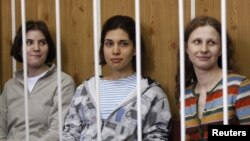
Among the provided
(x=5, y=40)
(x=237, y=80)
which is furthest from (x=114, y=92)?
(x=5, y=40)

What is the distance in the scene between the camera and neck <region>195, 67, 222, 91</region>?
1.75m

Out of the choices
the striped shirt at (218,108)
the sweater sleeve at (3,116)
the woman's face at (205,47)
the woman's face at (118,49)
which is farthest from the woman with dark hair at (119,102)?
the sweater sleeve at (3,116)

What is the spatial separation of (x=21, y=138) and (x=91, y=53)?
49 centimetres

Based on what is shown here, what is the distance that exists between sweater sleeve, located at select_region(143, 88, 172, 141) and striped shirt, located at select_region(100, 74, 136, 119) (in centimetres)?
12

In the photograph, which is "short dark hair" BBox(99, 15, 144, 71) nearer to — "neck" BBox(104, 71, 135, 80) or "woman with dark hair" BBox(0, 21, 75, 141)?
"neck" BBox(104, 71, 135, 80)

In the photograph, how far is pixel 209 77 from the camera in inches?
69.2

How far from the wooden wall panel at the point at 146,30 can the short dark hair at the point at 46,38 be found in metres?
0.07

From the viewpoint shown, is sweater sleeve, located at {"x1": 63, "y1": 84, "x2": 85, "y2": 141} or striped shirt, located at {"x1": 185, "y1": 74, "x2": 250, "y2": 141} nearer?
striped shirt, located at {"x1": 185, "y1": 74, "x2": 250, "y2": 141}

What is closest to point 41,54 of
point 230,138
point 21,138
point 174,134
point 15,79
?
point 15,79

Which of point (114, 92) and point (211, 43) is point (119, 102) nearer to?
point (114, 92)

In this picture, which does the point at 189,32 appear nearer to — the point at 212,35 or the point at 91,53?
the point at 212,35

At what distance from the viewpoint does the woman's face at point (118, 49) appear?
6.16 feet

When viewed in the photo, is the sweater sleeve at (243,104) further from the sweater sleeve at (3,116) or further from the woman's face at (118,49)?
the sweater sleeve at (3,116)

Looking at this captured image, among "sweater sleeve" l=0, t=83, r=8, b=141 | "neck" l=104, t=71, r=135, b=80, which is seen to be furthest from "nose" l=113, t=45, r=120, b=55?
"sweater sleeve" l=0, t=83, r=8, b=141
